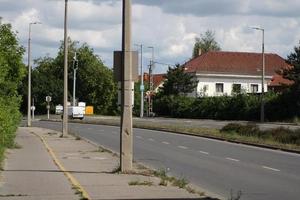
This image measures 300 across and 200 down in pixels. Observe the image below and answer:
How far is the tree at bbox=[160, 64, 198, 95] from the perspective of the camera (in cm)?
9600

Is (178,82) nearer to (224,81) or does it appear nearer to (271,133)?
(224,81)

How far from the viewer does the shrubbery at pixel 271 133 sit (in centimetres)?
3341

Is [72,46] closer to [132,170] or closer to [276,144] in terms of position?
[276,144]

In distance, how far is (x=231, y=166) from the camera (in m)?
21.3

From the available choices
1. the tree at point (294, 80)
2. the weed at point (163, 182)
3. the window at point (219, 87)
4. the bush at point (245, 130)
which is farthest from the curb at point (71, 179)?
the window at point (219, 87)

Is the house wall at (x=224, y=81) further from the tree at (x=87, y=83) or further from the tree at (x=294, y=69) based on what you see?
the tree at (x=294, y=69)

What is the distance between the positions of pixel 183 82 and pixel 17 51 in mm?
63939

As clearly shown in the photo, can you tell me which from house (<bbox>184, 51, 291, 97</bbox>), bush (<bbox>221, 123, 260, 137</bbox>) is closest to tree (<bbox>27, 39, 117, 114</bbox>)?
house (<bbox>184, 51, 291, 97</bbox>)

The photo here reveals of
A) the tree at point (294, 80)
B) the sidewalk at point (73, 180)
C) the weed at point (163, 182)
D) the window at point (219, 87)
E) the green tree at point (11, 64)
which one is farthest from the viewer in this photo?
the window at point (219, 87)

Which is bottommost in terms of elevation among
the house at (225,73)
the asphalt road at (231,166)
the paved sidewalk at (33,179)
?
the asphalt road at (231,166)

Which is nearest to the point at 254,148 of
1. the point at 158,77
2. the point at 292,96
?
the point at 292,96

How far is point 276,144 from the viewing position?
31703 mm

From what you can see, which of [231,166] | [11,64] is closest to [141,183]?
[231,166]

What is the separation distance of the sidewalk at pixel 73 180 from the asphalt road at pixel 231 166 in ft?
5.30
